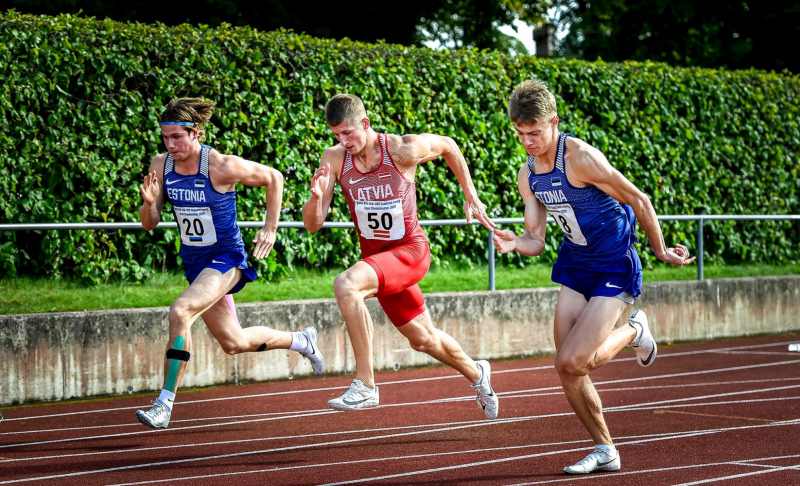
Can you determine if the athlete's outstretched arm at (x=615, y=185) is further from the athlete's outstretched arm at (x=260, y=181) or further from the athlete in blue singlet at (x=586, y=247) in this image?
the athlete's outstretched arm at (x=260, y=181)

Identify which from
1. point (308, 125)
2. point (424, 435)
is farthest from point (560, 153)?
point (308, 125)

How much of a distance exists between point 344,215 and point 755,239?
24.8 ft

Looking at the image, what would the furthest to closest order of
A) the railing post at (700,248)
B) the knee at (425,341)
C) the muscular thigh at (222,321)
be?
1. the railing post at (700,248)
2. the muscular thigh at (222,321)
3. the knee at (425,341)

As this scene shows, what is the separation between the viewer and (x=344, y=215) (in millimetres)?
12883

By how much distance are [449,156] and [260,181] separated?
1.42 m

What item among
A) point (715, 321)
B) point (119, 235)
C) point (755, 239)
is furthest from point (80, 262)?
point (755, 239)

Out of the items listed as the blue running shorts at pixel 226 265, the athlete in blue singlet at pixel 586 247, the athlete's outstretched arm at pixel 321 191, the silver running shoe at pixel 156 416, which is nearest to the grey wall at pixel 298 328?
A: the blue running shorts at pixel 226 265

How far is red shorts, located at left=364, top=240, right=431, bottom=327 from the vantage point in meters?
7.25

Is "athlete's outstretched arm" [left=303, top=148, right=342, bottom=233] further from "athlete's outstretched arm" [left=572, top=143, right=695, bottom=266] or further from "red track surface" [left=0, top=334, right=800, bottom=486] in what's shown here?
"athlete's outstretched arm" [left=572, top=143, right=695, bottom=266]

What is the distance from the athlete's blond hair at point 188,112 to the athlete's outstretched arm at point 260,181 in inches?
12.2

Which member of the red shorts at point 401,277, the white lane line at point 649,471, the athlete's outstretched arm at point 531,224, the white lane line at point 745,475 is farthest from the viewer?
the red shorts at point 401,277

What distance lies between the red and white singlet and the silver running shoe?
1.81 meters

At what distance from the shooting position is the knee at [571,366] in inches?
236

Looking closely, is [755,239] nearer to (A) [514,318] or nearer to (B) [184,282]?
(A) [514,318]
